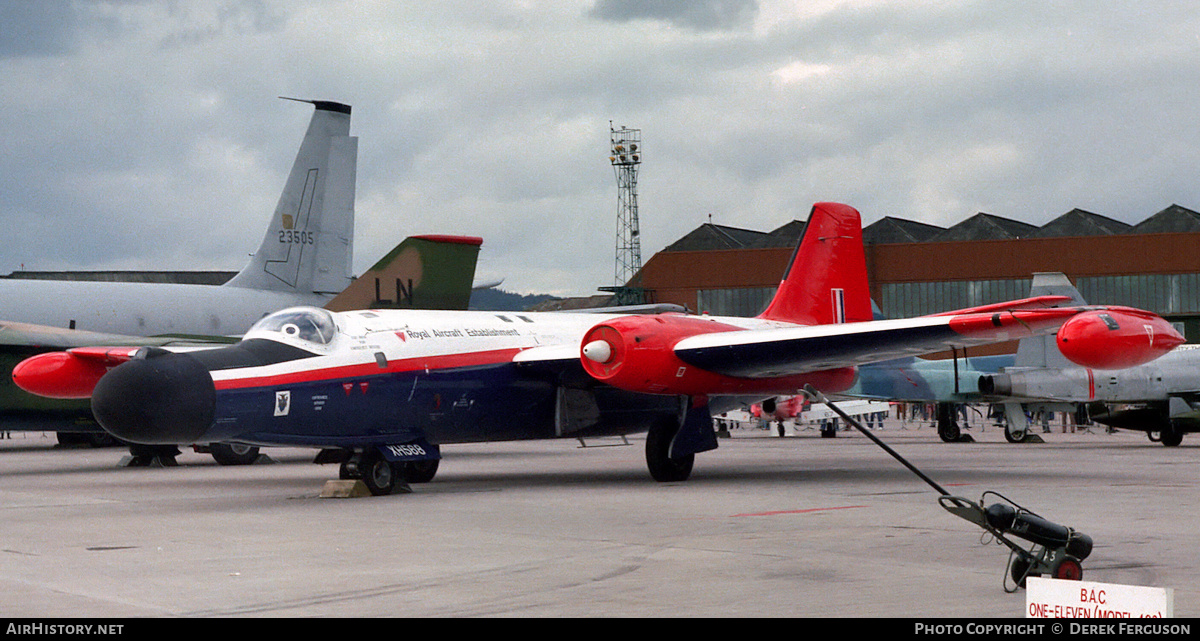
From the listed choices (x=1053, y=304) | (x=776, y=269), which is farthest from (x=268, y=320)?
(x=776, y=269)

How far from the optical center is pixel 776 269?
7100cm

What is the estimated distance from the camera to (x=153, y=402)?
12195 mm

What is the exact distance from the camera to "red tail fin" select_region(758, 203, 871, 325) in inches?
778

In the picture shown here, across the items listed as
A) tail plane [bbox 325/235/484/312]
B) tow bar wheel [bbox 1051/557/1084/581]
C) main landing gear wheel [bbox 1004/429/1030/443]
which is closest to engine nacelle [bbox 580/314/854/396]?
tail plane [bbox 325/235/484/312]

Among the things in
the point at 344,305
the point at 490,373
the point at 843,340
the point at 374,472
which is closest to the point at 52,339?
the point at 344,305

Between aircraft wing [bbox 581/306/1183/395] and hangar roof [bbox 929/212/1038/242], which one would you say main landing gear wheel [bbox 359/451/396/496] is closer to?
aircraft wing [bbox 581/306/1183/395]

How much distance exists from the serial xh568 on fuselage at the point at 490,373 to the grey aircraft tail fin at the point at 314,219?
27.3 ft

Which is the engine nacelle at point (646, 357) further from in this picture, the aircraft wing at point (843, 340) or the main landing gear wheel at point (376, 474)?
the main landing gear wheel at point (376, 474)

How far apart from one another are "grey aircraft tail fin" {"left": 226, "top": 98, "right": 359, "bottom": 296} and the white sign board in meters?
22.4

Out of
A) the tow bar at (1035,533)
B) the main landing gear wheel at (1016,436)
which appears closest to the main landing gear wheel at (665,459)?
the tow bar at (1035,533)

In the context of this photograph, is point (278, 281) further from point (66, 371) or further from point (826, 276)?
point (826, 276)

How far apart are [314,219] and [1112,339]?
17182 millimetres
